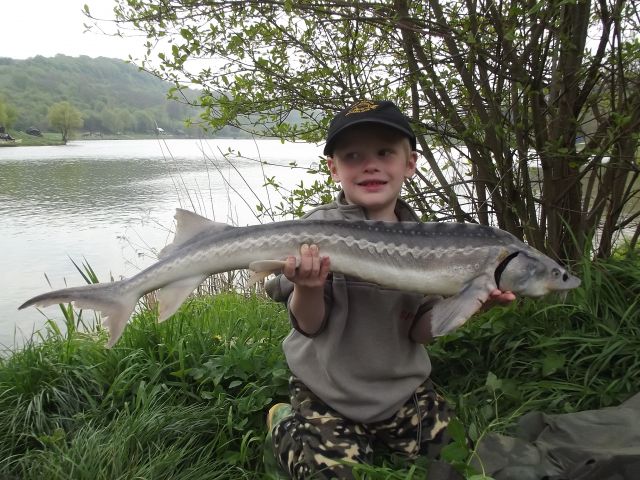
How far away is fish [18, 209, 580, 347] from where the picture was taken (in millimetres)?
2240

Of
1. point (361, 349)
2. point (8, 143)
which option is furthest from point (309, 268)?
point (8, 143)

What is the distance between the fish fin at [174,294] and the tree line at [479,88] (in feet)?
6.63

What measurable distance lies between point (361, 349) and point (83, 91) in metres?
94.0

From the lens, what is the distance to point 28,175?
19.5 metres

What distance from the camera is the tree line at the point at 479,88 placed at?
3539 mm

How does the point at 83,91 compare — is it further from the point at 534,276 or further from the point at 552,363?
the point at 534,276

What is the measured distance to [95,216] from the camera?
1234cm

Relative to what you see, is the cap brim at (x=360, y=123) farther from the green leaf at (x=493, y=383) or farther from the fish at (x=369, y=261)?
the green leaf at (x=493, y=383)

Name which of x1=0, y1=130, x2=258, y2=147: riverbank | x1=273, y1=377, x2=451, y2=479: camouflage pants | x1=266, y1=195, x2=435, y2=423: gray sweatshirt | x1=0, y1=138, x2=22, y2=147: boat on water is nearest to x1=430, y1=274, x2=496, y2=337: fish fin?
x1=266, y1=195, x2=435, y2=423: gray sweatshirt

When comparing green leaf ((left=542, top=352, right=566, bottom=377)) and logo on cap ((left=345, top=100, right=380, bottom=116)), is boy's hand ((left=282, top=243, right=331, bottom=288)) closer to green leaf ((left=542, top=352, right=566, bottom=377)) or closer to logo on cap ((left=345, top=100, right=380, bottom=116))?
logo on cap ((left=345, top=100, right=380, bottom=116))

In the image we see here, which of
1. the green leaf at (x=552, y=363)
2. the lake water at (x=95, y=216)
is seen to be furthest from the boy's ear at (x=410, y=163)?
the lake water at (x=95, y=216)

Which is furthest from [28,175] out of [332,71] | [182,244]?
[182,244]

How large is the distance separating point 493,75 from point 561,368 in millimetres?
2087

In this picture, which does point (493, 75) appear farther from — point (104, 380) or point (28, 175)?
point (28, 175)
